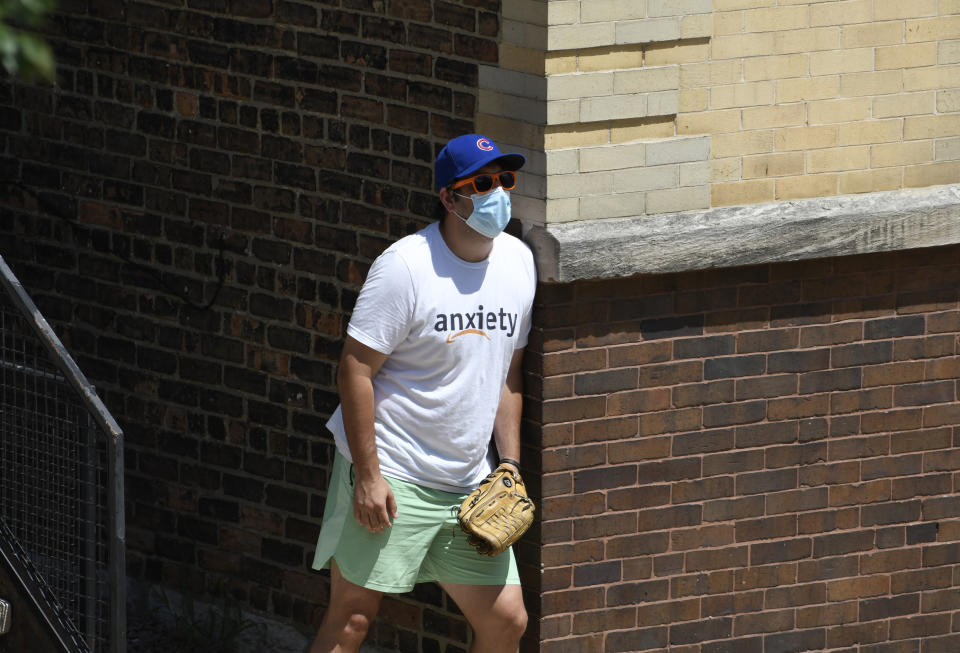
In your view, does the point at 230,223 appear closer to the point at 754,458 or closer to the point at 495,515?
the point at 495,515

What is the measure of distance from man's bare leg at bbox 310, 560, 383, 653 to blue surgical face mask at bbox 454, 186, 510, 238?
3.89 ft

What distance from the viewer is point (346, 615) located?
5.27m

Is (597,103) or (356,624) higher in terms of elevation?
(597,103)

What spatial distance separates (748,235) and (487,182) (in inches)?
44.4

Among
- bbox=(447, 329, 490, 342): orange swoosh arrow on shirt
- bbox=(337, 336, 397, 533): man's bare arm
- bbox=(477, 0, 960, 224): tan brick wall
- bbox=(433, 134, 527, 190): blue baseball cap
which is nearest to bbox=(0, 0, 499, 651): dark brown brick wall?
bbox=(477, 0, 960, 224): tan brick wall

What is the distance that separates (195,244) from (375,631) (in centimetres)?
168

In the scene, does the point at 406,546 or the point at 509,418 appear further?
the point at 509,418

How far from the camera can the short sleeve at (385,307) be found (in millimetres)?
5004

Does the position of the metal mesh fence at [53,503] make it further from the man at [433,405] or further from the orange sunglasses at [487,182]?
the orange sunglasses at [487,182]

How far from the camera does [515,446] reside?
545cm

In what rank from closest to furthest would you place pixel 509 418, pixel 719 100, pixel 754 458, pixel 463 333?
pixel 463 333, pixel 509 418, pixel 719 100, pixel 754 458

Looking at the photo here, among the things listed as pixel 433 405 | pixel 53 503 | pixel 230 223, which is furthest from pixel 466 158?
pixel 53 503

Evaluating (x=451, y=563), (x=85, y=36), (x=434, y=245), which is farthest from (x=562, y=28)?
(x=85, y=36)

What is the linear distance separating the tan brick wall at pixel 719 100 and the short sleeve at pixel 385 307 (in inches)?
26.4
